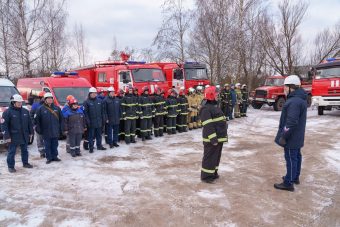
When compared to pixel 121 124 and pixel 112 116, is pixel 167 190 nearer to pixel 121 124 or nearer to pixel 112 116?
pixel 112 116

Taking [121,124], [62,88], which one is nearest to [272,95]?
[121,124]

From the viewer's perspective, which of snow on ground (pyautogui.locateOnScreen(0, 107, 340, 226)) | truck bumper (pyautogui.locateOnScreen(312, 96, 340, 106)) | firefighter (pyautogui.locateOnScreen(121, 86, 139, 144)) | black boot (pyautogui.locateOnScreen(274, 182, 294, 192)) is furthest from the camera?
truck bumper (pyautogui.locateOnScreen(312, 96, 340, 106))

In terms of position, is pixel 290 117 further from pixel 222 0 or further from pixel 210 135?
pixel 222 0

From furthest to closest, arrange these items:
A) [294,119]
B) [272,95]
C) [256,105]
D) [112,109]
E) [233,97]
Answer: [256,105], [272,95], [233,97], [112,109], [294,119]

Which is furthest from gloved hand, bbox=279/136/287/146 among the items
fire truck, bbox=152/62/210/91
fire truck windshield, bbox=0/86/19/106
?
fire truck, bbox=152/62/210/91

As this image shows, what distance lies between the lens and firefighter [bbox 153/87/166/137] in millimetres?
10555

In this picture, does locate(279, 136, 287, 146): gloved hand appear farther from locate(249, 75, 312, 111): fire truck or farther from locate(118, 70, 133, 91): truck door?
locate(249, 75, 312, 111): fire truck

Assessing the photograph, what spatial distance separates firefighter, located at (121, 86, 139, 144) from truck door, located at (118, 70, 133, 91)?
368 cm

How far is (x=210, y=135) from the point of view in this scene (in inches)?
224

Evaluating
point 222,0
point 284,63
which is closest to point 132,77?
point 222,0

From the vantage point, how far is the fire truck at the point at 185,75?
15.8m

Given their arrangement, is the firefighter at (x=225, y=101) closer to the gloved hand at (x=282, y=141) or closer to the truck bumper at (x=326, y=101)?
the truck bumper at (x=326, y=101)

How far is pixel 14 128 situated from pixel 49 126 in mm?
803

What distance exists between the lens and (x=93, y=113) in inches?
337
